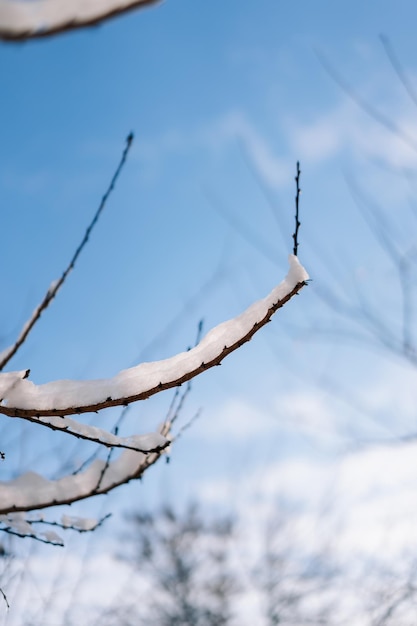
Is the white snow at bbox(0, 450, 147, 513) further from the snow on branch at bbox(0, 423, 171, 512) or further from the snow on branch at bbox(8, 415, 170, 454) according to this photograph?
the snow on branch at bbox(8, 415, 170, 454)

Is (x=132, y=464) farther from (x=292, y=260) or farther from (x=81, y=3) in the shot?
(x=81, y=3)

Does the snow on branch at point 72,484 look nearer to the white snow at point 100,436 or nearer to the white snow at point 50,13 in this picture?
the white snow at point 100,436

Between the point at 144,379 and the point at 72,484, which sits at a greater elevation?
the point at 72,484

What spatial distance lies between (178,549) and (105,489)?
14.9 m

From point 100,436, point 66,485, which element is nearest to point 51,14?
point 100,436

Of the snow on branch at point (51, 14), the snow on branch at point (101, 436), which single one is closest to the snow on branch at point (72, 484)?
the snow on branch at point (101, 436)

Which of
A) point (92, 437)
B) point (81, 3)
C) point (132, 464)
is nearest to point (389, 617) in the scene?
point (132, 464)

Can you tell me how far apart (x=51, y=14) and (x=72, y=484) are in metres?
1.60

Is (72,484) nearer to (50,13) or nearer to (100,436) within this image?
(100,436)

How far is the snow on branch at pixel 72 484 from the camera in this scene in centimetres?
178

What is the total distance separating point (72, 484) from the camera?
1880 millimetres

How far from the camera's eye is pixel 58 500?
5.95 feet

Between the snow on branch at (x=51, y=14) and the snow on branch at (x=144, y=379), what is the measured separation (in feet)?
2.16

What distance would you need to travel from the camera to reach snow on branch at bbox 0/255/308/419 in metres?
1.13
